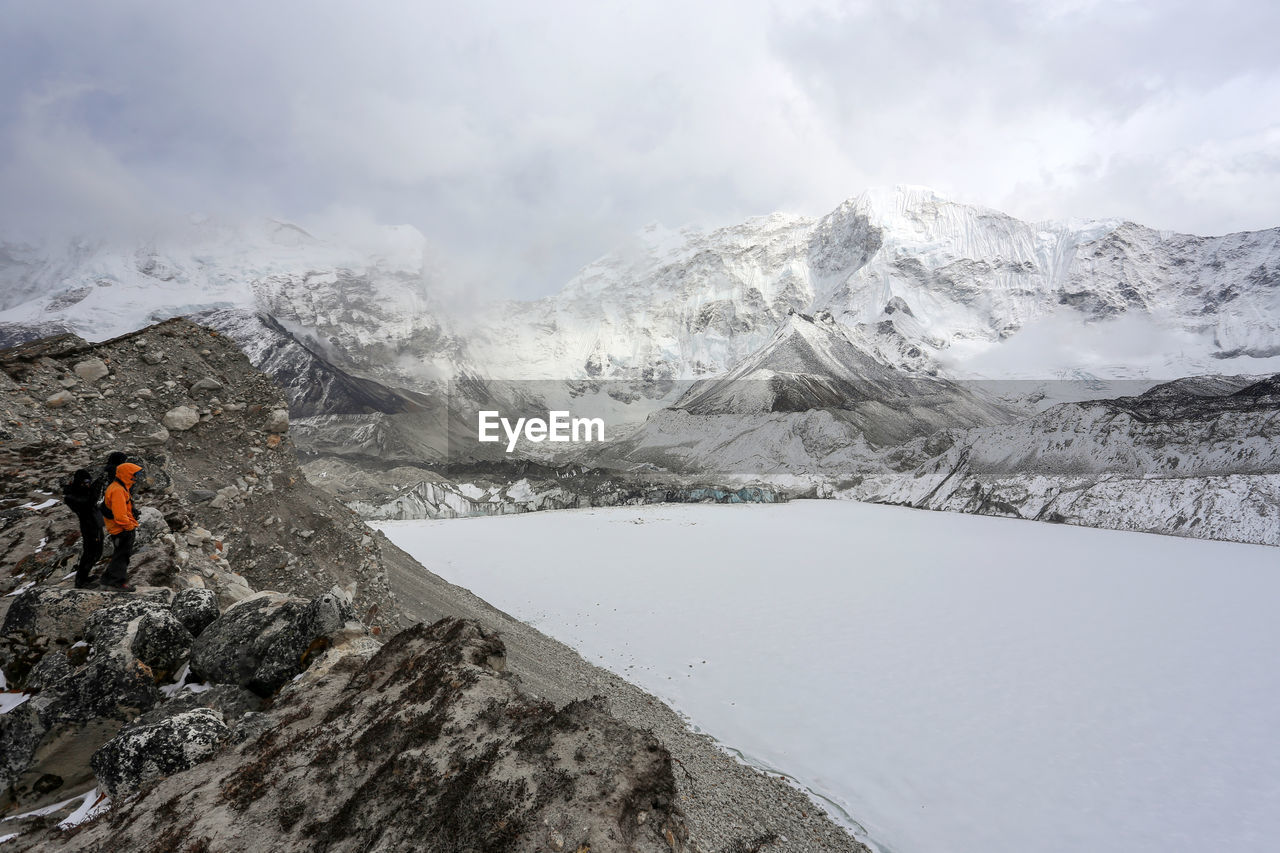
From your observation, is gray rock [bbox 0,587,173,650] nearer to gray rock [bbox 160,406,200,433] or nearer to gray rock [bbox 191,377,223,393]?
gray rock [bbox 160,406,200,433]

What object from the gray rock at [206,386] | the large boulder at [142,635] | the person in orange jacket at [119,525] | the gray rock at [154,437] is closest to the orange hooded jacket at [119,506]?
the person in orange jacket at [119,525]

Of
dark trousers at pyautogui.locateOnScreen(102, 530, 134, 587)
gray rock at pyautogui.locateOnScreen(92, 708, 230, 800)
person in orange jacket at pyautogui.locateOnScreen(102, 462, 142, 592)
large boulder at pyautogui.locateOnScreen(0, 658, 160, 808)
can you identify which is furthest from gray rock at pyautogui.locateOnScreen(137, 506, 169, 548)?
gray rock at pyautogui.locateOnScreen(92, 708, 230, 800)

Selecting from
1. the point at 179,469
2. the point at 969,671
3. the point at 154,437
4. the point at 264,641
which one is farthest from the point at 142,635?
the point at 969,671

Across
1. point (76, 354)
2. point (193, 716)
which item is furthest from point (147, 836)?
point (76, 354)

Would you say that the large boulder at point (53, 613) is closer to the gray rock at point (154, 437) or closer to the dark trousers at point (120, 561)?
the dark trousers at point (120, 561)

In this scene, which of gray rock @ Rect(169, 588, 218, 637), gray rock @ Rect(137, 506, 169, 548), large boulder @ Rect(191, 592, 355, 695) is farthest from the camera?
gray rock @ Rect(137, 506, 169, 548)

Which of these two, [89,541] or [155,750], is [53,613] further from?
[155,750]
